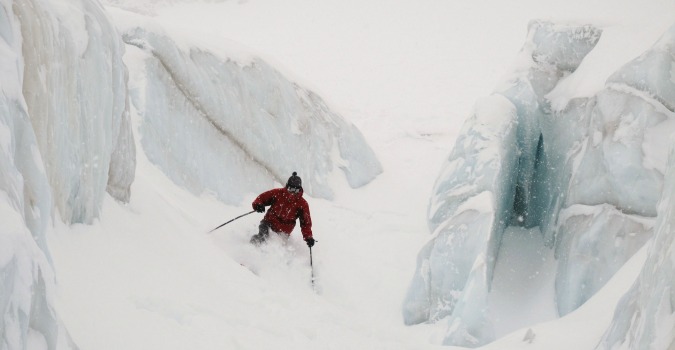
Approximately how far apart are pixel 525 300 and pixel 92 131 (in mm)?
5166

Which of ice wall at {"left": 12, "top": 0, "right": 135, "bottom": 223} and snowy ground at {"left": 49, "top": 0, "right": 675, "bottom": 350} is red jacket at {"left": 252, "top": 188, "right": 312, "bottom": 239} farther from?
ice wall at {"left": 12, "top": 0, "right": 135, "bottom": 223}

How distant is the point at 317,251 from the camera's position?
27.3 feet

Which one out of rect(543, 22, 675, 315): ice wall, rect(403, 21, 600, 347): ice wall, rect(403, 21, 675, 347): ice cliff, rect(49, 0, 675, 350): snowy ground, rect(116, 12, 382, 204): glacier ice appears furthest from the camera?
rect(116, 12, 382, 204): glacier ice

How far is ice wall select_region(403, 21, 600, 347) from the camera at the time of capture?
693 cm

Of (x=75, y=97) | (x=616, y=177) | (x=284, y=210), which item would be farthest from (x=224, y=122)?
(x=616, y=177)

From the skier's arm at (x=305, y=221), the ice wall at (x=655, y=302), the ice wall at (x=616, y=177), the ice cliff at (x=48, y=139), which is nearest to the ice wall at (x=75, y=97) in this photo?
the ice cliff at (x=48, y=139)

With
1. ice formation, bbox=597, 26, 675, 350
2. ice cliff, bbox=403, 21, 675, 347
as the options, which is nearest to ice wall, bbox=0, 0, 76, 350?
ice formation, bbox=597, 26, 675, 350

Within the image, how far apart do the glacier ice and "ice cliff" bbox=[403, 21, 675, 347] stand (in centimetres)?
333

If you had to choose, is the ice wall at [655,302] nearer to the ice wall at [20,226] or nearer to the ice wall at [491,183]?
the ice wall at [491,183]

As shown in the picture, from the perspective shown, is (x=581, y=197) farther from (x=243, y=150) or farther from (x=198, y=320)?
(x=243, y=150)

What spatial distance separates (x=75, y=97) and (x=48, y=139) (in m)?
0.61

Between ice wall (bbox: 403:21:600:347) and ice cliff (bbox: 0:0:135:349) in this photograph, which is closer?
ice cliff (bbox: 0:0:135:349)

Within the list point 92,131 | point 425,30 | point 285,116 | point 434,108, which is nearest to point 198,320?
point 92,131

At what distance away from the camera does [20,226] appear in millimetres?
2008
